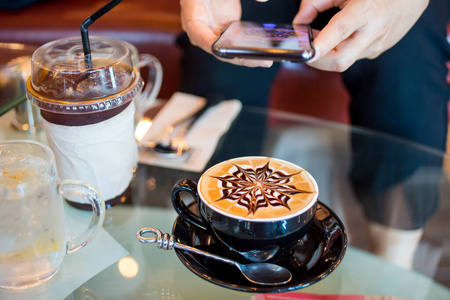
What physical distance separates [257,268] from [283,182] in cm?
9

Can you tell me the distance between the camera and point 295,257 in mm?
481

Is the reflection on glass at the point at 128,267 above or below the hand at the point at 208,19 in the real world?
below

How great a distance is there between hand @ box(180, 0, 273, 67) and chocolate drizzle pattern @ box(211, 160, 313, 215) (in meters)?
0.17

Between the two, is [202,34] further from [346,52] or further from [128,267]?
[128,267]

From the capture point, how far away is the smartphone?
498 mm

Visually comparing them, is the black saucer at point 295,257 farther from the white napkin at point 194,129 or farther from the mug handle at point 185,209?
the white napkin at point 194,129

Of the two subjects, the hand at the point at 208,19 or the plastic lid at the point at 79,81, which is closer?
the plastic lid at the point at 79,81

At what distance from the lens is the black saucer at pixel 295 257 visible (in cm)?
44

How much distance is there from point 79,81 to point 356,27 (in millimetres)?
351

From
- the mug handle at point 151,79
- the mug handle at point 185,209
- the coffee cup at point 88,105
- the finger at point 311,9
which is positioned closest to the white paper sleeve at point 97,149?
the coffee cup at point 88,105

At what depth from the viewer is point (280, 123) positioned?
2.76ft

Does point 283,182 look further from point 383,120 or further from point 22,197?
point 383,120

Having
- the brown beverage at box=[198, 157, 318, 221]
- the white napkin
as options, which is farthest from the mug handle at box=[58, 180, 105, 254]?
the white napkin

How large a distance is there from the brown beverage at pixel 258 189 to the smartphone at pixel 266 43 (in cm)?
11
